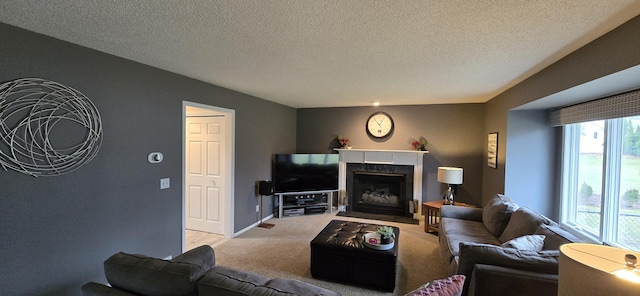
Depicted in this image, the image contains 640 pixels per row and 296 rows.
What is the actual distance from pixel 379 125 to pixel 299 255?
3.29m

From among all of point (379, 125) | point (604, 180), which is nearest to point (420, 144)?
point (379, 125)

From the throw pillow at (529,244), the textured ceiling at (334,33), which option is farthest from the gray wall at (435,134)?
the throw pillow at (529,244)

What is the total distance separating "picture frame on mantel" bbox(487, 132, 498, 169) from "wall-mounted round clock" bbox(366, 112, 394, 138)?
1793mm

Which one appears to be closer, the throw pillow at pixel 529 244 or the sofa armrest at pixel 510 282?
the sofa armrest at pixel 510 282

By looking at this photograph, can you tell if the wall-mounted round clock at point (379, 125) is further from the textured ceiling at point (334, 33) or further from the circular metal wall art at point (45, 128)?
the circular metal wall art at point (45, 128)

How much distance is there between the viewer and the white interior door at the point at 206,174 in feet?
14.0

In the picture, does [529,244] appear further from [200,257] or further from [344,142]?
[344,142]

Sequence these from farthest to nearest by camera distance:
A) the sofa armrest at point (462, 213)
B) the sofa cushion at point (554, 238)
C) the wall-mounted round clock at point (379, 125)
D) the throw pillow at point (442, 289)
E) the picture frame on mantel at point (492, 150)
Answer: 1. the wall-mounted round clock at point (379, 125)
2. the picture frame on mantel at point (492, 150)
3. the sofa armrest at point (462, 213)
4. the sofa cushion at point (554, 238)
5. the throw pillow at point (442, 289)

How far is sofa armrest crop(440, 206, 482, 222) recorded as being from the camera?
375 cm

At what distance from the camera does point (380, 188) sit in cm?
573

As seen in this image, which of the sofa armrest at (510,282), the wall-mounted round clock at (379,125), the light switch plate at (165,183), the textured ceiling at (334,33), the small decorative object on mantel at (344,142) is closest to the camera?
the textured ceiling at (334,33)

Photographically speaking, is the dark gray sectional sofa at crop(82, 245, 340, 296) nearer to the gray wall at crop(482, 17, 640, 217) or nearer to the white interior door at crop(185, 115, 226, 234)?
the gray wall at crop(482, 17, 640, 217)

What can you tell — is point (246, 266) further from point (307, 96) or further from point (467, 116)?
point (467, 116)

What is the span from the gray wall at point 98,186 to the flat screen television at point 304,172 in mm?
2026
